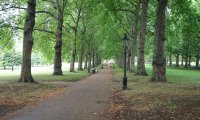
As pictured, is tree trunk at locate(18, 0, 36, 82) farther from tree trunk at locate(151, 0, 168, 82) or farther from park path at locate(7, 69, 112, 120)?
park path at locate(7, 69, 112, 120)

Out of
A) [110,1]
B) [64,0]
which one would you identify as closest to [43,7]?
[64,0]

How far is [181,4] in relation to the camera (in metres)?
30.0

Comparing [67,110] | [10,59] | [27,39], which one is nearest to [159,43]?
[27,39]

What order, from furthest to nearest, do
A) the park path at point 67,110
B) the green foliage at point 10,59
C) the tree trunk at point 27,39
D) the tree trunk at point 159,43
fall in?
the green foliage at point 10,59, the tree trunk at point 27,39, the tree trunk at point 159,43, the park path at point 67,110

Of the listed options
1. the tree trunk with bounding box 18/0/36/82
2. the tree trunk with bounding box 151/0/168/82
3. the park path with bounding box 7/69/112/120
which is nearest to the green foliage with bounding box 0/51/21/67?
the tree trunk with bounding box 18/0/36/82

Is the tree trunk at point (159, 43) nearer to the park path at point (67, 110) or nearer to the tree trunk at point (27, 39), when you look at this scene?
the tree trunk at point (27, 39)

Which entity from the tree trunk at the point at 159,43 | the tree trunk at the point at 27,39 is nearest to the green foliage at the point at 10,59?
the tree trunk at the point at 27,39

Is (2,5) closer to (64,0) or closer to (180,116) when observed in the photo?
(64,0)

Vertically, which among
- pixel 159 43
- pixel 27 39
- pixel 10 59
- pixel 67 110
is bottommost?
pixel 67 110

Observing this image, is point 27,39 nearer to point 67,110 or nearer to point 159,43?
point 159,43

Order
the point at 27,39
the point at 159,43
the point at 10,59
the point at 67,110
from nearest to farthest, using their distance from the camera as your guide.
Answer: the point at 67,110 < the point at 159,43 < the point at 27,39 < the point at 10,59

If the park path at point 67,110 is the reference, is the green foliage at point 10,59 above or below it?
above

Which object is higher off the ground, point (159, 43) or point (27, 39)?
point (27, 39)

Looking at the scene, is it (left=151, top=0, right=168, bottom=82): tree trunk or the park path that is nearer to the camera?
the park path
